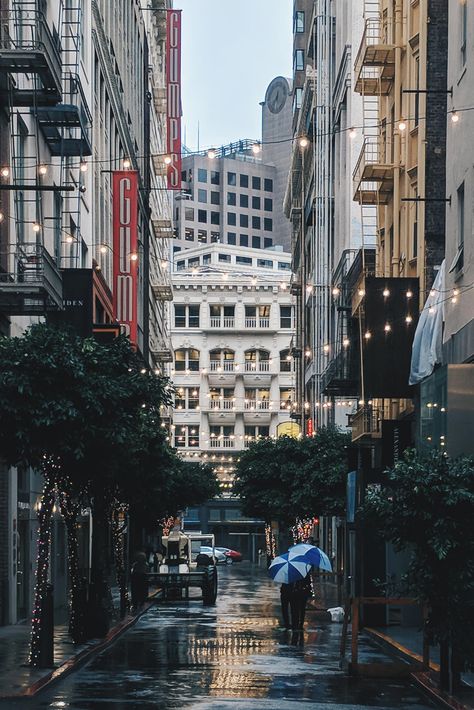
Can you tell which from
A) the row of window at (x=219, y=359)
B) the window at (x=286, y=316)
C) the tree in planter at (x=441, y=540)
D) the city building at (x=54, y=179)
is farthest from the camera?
the window at (x=286, y=316)

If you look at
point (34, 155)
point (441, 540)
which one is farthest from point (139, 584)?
point (441, 540)

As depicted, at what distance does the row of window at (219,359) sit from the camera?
11775 centimetres

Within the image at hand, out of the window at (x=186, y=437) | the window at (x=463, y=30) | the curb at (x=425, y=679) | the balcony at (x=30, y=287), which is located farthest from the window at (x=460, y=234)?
the window at (x=186, y=437)

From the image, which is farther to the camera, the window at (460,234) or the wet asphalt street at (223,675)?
the window at (460,234)

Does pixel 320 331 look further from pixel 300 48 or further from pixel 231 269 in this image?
pixel 231 269

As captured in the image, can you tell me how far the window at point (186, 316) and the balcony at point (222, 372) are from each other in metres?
3.86

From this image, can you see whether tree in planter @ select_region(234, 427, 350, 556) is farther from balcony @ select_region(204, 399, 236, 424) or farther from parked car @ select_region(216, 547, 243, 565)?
balcony @ select_region(204, 399, 236, 424)

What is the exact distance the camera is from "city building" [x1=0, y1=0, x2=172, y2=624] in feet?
87.0

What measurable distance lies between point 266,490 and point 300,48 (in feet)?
210

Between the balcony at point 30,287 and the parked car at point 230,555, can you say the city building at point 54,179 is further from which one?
the parked car at point 230,555

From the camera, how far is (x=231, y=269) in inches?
5359

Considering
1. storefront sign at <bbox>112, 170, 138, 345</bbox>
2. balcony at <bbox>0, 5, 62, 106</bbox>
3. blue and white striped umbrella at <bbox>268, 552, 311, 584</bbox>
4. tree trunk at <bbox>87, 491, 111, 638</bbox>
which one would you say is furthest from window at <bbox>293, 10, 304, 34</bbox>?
blue and white striped umbrella at <bbox>268, 552, 311, 584</bbox>

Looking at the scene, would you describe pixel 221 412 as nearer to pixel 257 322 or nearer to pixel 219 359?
pixel 219 359

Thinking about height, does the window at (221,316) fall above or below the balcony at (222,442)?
above
